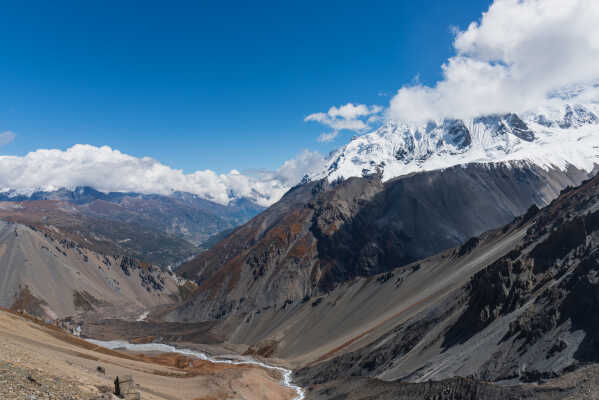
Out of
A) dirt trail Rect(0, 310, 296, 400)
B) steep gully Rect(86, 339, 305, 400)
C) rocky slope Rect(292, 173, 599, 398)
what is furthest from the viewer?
steep gully Rect(86, 339, 305, 400)

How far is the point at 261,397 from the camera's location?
249ft

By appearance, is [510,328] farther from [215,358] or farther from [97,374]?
[215,358]

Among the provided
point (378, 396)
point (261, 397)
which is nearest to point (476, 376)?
point (378, 396)

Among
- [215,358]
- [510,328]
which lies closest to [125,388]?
[510,328]

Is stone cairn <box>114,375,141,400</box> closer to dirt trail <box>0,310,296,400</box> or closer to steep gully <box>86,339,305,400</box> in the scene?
dirt trail <box>0,310,296,400</box>

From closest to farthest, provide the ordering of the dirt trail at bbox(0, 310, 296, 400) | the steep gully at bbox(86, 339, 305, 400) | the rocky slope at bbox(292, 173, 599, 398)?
the dirt trail at bbox(0, 310, 296, 400) < the rocky slope at bbox(292, 173, 599, 398) < the steep gully at bbox(86, 339, 305, 400)

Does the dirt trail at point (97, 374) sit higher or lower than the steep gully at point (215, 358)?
higher

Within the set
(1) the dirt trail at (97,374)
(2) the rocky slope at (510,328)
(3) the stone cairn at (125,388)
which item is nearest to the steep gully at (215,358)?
(2) the rocky slope at (510,328)

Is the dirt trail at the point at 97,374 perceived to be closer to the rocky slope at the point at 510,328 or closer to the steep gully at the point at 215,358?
the steep gully at the point at 215,358

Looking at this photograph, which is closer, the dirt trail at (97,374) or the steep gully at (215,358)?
the dirt trail at (97,374)

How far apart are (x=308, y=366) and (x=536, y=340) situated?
74701 mm

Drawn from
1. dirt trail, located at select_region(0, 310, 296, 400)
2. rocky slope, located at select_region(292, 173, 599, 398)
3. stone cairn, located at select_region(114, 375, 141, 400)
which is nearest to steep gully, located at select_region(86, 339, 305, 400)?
rocky slope, located at select_region(292, 173, 599, 398)

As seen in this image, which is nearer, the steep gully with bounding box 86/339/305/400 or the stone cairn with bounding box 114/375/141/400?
the stone cairn with bounding box 114/375/141/400

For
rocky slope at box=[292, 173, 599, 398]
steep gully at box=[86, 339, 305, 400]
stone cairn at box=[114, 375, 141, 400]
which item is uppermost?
stone cairn at box=[114, 375, 141, 400]
